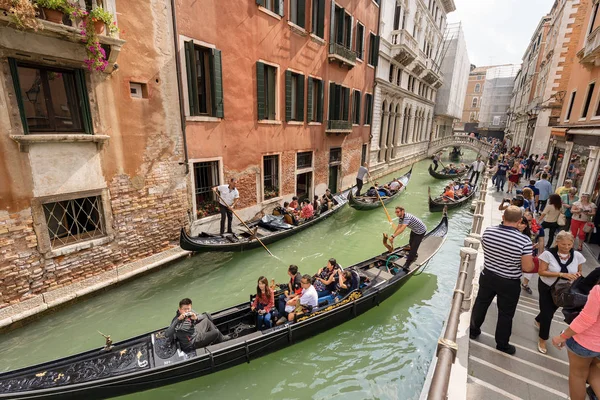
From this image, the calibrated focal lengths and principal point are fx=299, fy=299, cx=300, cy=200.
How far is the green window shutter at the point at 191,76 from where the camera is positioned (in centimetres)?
650

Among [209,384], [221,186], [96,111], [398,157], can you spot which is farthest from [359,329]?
[398,157]

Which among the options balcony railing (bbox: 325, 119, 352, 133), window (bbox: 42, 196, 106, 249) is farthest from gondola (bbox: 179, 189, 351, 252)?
balcony railing (bbox: 325, 119, 352, 133)

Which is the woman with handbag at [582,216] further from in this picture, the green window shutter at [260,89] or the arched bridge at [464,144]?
the arched bridge at [464,144]

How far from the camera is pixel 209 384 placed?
398cm

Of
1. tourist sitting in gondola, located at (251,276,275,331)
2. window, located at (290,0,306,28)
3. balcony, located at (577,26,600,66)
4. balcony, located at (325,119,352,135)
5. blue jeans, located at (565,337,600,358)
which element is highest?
window, located at (290,0,306,28)

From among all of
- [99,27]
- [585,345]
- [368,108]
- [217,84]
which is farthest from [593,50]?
[99,27]

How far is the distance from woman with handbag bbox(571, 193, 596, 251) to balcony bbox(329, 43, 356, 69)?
8507mm

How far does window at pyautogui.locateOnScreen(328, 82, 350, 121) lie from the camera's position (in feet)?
38.4

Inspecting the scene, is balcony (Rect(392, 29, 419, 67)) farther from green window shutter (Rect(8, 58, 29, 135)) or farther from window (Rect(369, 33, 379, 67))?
green window shutter (Rect(8, 58, 29, 135))

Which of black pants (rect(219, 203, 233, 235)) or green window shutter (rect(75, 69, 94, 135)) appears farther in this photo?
black pants (rect(219, 203, 233, 235))

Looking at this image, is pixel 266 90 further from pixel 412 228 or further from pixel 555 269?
pixel 555 269

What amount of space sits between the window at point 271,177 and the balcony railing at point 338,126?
3145mm

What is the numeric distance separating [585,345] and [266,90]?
839 cm

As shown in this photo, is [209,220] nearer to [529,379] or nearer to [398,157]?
[529,379]
